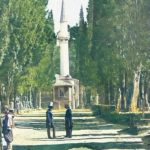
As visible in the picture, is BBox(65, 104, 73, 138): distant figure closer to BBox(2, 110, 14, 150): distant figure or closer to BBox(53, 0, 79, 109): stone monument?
BBox(2, 110, 14, 150): distant figure

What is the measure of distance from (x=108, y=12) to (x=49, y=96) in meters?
69.3

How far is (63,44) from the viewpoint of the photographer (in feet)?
446

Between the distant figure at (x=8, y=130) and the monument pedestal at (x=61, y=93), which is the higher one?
the monument pedestal at (x=61, y=93)

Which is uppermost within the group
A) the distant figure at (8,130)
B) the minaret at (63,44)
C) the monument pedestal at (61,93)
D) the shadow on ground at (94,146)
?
the minaret at (63,44)

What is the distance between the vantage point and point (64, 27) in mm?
142375

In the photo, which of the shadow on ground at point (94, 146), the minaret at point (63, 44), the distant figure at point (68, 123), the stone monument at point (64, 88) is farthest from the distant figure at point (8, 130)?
the minaret at point (63, 44)

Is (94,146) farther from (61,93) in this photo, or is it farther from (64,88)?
(61,93)

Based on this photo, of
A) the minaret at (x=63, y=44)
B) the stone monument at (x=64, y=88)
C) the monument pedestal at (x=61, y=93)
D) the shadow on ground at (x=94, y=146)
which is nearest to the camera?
the shadow on ground at (x=94, y=146)

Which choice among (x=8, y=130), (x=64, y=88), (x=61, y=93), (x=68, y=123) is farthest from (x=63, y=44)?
(x=8, y=130)

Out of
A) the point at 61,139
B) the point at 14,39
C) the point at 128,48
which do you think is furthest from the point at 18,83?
the point at 61,139

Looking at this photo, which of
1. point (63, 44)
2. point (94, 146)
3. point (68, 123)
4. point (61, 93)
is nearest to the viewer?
point (94, 146)

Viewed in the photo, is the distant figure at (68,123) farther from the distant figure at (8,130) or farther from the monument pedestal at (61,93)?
the monument pedestal at (61,93)

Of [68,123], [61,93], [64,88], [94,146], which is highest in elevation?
[64,88]

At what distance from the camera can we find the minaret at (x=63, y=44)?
13031 cm
